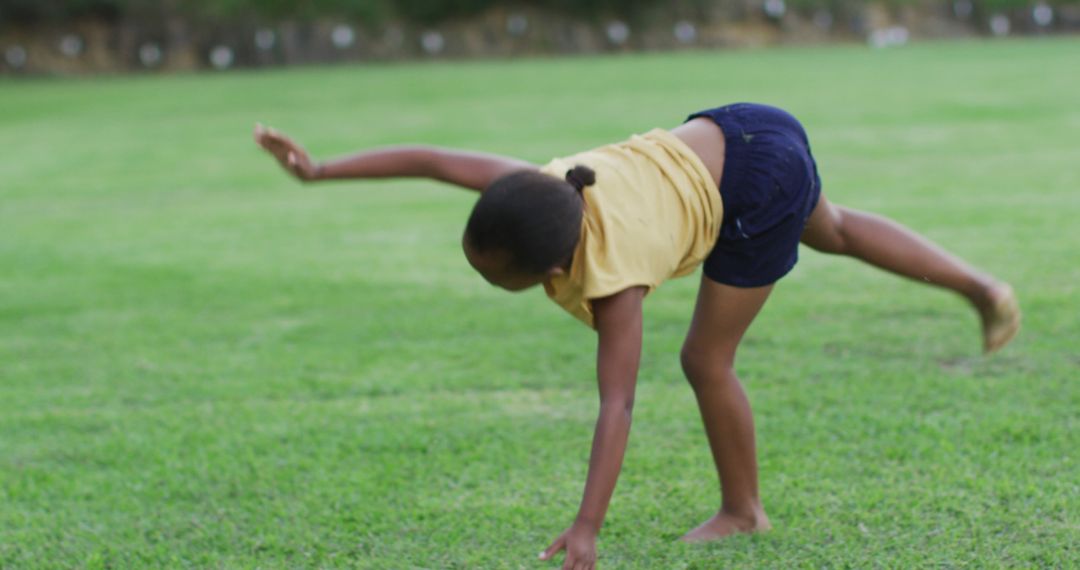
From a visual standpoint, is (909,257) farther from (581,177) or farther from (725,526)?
(581,177)

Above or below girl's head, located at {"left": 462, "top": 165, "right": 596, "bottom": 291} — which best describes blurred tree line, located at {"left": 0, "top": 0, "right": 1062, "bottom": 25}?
below

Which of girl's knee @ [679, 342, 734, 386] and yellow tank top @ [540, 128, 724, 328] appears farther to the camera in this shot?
girl's knee @ [679, 342, 734, 386]

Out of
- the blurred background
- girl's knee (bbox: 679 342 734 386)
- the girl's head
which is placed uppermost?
the girl's head

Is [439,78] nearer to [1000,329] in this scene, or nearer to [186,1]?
[186,1]

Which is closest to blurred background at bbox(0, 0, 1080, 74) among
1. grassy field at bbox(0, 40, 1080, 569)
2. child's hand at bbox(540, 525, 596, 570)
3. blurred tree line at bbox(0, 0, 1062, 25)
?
blurred tree line at bbox(0, 0, 1062, 25)

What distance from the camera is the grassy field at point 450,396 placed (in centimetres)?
340

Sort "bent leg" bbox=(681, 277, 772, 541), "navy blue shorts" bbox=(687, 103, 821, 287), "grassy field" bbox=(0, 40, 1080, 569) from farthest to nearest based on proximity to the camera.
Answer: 1. "grassy field" bbox=(0, 40, 1080, 569)
2. "bent leg" bbox=(681, 277, 772, 541)
3. "navy blue shorts" bbox=(687, 103, 821, 287)

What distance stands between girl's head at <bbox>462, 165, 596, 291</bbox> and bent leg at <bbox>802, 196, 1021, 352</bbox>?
89cm

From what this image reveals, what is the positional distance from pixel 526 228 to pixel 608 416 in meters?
0.44

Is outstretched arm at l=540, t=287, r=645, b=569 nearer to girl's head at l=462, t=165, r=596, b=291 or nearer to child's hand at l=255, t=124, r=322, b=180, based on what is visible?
girl's head at l=462, t=165, r=596, b=291

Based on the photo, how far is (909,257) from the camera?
3.35 metres

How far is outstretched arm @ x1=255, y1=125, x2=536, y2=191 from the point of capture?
3.30 metres

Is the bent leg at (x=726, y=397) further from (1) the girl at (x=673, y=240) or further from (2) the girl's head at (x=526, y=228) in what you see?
(2) the girl's head at (x=526, y=228)

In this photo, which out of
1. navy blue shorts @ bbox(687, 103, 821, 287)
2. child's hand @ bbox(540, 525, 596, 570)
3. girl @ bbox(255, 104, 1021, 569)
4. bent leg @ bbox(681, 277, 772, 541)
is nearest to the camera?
child's hand @ bbox(540, 525, 596, 570)
